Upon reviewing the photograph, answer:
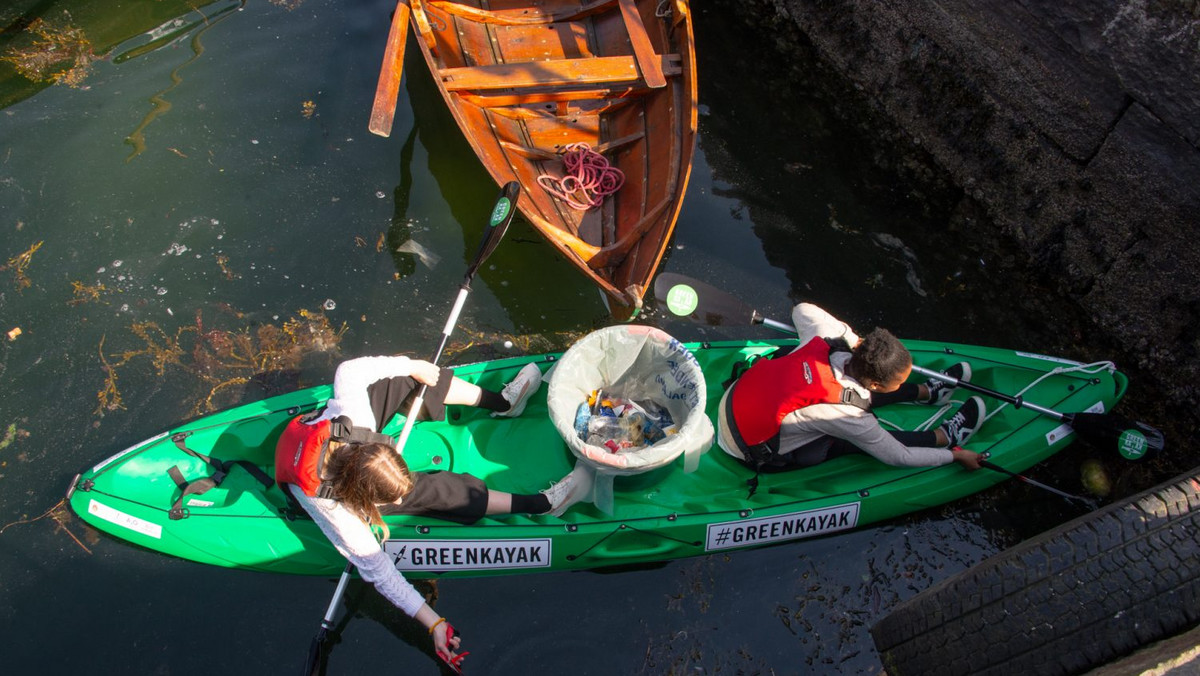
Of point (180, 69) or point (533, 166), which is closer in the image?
point (533, 166)

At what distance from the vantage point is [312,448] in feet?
10.9

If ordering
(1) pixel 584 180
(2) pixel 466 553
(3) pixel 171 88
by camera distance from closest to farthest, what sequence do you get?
1. (2) pixel 466 553
2. (1) pixel 584 180
3. (3) pixel 171 88

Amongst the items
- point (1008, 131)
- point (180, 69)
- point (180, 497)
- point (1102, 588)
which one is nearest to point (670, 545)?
point (1102, 588)

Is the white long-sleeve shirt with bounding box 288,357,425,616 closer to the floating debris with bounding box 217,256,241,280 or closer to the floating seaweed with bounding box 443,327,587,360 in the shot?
A: the floating seaweed with bounding box 443,327,587,360

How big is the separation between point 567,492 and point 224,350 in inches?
111

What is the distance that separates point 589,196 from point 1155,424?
4421 mm

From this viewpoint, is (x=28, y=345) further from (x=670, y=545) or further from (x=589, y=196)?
(x=670, y=545)

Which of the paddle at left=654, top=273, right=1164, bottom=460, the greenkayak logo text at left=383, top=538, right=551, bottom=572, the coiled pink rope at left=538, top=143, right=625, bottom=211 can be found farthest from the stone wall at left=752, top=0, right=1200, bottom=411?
the greenkayak logo text at left=383, top=538, right=551, bottom=572

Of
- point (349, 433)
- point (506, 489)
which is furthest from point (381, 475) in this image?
point (506, 489)

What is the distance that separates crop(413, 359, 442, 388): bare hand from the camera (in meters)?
3.98

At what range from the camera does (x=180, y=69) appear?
21.6 feet

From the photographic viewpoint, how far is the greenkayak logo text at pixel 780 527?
4.05m

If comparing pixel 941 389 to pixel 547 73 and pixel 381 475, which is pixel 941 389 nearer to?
pixel 381 475

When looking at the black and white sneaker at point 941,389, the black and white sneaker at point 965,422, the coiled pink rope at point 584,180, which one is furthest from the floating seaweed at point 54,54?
the black and white sneaker at point 965,422
